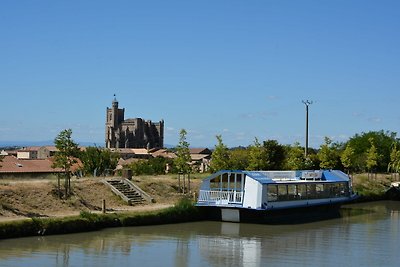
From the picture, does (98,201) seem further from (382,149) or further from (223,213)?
(382,149)

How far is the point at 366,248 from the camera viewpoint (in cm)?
2636

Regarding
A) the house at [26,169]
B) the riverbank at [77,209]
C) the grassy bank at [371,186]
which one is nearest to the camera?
the riverbank at [77,209]

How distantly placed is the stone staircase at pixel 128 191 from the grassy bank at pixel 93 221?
271 cm

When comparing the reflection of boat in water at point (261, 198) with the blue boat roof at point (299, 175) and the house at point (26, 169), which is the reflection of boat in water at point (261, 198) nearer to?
the blue boat roof at point (299, 175)

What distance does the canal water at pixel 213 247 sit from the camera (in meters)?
22.4

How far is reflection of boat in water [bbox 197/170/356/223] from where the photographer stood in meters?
33.3

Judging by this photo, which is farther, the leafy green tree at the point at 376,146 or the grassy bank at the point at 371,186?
the leafy green tree at the point at 376,146

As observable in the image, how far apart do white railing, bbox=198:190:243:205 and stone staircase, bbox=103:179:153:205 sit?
3.19 m

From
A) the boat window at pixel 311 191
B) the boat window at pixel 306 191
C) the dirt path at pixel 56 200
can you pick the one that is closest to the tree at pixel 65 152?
the dirt path at pixel 56 200

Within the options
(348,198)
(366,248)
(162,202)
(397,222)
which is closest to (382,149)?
(348,198)

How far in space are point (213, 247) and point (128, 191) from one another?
38.0ft

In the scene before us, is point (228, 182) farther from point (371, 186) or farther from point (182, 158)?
point (371, 186)

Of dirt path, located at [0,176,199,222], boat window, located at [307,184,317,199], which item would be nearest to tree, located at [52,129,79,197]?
dirt path, located at [0,176,199,222]

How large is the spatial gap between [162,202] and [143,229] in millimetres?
6775
